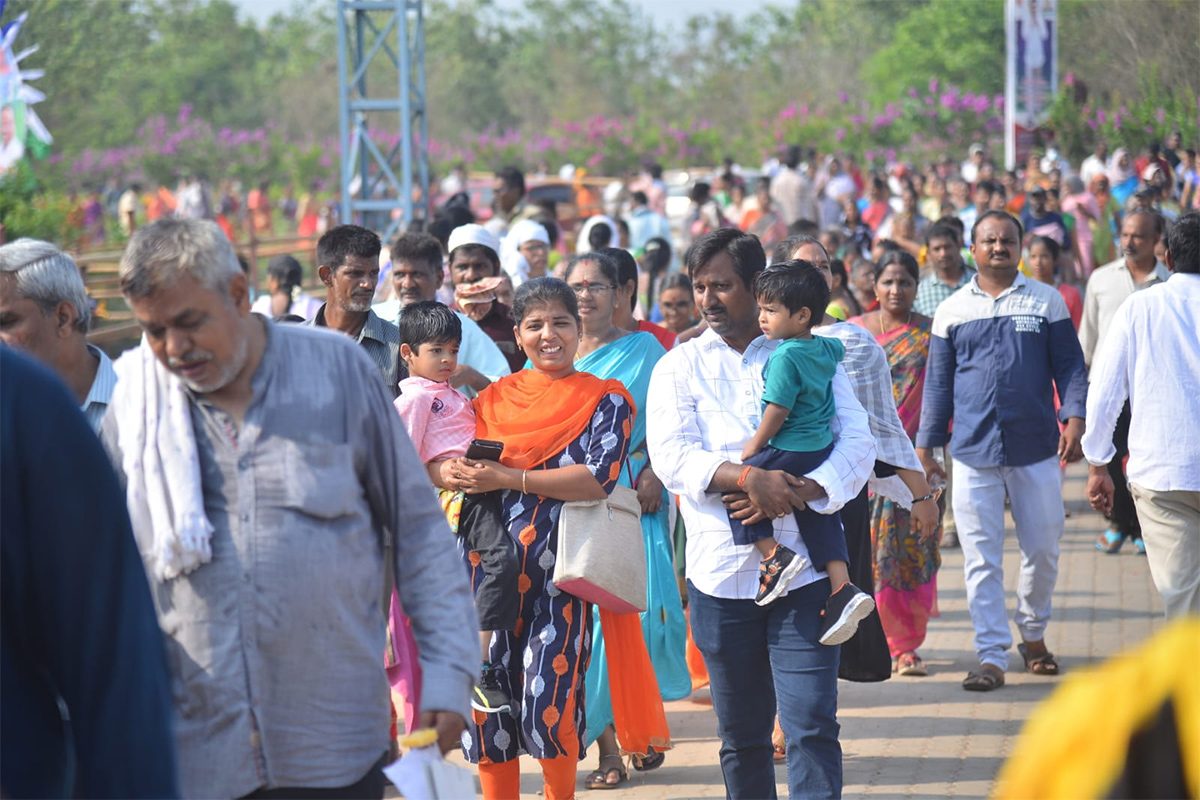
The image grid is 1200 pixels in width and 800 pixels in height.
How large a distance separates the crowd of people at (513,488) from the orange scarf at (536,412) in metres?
0.01

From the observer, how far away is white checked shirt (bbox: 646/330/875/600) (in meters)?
4.39

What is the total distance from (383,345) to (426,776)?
8.85 ft

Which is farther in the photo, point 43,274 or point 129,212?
point 129,212

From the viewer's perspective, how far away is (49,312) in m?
3.65

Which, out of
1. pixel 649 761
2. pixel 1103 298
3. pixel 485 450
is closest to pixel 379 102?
pixel 1103 298

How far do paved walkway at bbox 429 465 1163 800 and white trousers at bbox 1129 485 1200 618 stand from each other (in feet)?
3.07

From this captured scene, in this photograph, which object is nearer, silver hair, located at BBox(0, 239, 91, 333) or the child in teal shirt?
silver hair, located at BBox(0, 239, 91, 333)

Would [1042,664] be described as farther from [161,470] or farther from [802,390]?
[161,470]

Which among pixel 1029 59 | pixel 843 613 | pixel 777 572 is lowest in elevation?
pixel 843 613

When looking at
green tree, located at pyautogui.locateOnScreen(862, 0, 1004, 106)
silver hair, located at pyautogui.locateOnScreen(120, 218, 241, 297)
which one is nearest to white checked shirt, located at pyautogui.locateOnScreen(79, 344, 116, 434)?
silver hair, located at pyautogui.locateOnScreen(120, 218, 241, 297)

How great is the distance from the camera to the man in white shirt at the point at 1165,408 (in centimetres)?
579

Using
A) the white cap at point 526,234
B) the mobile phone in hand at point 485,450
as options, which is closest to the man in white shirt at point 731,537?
the mobile phone in hand at point 485,450

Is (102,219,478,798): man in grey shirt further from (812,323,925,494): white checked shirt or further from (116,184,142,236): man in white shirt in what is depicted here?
(116,184,142,236): man in white shirt

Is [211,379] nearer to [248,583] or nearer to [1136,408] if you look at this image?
[248,583]
